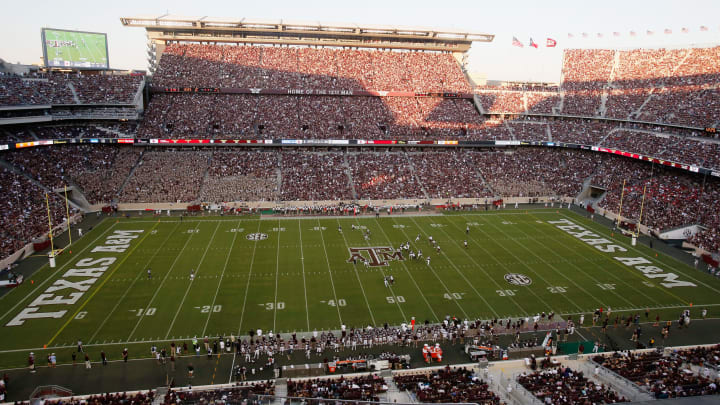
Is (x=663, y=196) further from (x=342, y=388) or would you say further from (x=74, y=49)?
(x=74, y=49)

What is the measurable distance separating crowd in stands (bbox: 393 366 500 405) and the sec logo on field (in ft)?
36.3

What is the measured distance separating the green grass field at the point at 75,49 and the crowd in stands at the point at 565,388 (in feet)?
168

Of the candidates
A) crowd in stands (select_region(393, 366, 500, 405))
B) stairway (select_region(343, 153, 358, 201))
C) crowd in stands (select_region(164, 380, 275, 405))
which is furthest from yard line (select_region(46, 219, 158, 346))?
stairway (select_region(343, 153, 358, 201))

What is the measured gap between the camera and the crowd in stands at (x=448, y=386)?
1498 cm

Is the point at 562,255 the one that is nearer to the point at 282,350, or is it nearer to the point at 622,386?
the point at 622,386

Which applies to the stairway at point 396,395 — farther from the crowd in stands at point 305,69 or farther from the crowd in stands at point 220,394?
the crowd in stands at point 305,69

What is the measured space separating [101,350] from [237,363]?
5966mm

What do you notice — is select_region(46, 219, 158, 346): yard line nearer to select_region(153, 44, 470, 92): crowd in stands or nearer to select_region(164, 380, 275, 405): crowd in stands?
select_region(164, 380, 275, 405): crowd in stands

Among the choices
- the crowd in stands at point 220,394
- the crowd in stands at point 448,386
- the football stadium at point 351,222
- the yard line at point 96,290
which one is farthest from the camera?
the yard line at point 96,290

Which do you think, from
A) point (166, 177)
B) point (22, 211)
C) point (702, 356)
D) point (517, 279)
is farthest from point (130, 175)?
point (702, 356)

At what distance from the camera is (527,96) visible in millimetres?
58938

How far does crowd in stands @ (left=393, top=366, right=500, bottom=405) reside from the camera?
14977mm

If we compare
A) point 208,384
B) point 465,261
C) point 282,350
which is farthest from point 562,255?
point 208,384

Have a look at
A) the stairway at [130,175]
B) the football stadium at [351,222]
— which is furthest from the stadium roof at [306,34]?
the stairway at [130,175]
